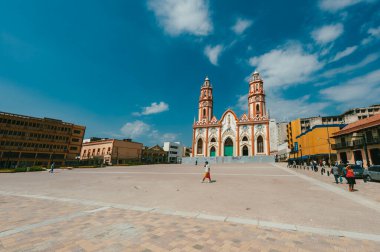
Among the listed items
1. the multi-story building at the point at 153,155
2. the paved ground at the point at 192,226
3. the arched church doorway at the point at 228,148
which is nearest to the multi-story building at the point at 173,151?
the multi-story building at the point at 153,155

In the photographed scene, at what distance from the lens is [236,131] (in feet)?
206

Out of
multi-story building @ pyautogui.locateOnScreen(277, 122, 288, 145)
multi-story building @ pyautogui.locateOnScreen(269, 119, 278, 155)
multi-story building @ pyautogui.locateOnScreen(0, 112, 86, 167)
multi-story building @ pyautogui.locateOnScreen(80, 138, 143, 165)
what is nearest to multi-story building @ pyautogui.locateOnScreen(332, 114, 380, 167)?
multi-story building @ pyautogui.locateOnScreen(269, 119, 278, 155)

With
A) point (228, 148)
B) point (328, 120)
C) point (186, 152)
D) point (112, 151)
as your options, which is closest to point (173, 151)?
point (186, 152)

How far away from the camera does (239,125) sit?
62.8 m

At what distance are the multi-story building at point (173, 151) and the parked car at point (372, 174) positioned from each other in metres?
79.4

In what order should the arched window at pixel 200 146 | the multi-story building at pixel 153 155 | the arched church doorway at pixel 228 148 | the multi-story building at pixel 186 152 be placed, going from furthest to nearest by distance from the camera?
the multi-story building at pixel 186 152 → the multi-story building at pixel 153 155 → the arched window at pixel 200 146 → the arched church doorway at pixel 228 148

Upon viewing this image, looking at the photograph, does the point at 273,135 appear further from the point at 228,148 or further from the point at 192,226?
the point at 192,226

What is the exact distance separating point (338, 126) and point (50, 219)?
5211 cm

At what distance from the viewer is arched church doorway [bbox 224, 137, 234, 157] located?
204ft

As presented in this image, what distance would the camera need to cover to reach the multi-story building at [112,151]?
6046 cm

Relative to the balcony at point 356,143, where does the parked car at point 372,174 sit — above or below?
below

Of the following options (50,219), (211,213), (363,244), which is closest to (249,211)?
(211,213)

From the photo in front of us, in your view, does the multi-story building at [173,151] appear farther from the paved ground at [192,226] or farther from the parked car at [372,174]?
the paved ground at [192,226]

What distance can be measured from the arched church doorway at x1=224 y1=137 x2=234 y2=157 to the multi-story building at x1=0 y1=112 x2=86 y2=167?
45.9 m
